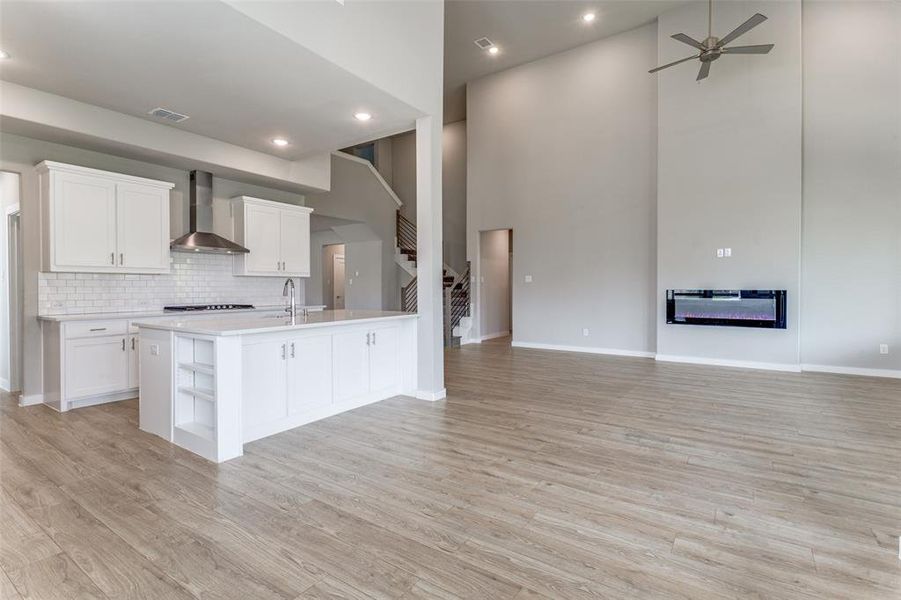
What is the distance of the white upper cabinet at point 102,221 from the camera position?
4.32m

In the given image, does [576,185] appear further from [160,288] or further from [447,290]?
[160,288]

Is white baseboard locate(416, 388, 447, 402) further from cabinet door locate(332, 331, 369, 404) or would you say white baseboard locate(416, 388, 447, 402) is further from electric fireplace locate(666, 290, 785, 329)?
electric fireplace locate(666, 290, 785, 329)

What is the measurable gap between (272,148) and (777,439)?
6133mm

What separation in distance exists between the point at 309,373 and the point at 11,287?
160 inches

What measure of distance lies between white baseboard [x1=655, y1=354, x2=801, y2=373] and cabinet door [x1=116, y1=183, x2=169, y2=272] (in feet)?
23.1

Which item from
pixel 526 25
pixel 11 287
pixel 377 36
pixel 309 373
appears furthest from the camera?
pixel 526 25

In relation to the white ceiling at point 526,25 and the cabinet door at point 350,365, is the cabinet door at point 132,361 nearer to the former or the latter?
the cabinet door at point 350,365

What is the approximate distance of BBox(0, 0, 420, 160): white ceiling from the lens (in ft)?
9.04

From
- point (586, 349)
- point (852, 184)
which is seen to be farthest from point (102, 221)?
point (852, 184)

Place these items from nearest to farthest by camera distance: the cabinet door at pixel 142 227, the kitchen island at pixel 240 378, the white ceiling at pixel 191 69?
the white ceiling at pixel 191 69 < the kitchen island at pixel 240 378 < the cabinet door at pixel 142 227

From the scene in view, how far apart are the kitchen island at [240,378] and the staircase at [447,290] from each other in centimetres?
454

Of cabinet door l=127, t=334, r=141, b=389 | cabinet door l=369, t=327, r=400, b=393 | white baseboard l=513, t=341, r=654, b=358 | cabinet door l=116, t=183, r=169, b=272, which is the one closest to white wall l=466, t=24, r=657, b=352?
white baseboard l=513, t=341, r=654, b=358

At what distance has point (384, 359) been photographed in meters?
4.44

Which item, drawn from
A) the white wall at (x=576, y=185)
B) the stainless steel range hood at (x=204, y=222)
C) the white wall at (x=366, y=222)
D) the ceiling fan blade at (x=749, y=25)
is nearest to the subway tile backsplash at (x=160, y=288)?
the stainless steel range hood at (x=204, y=222)
